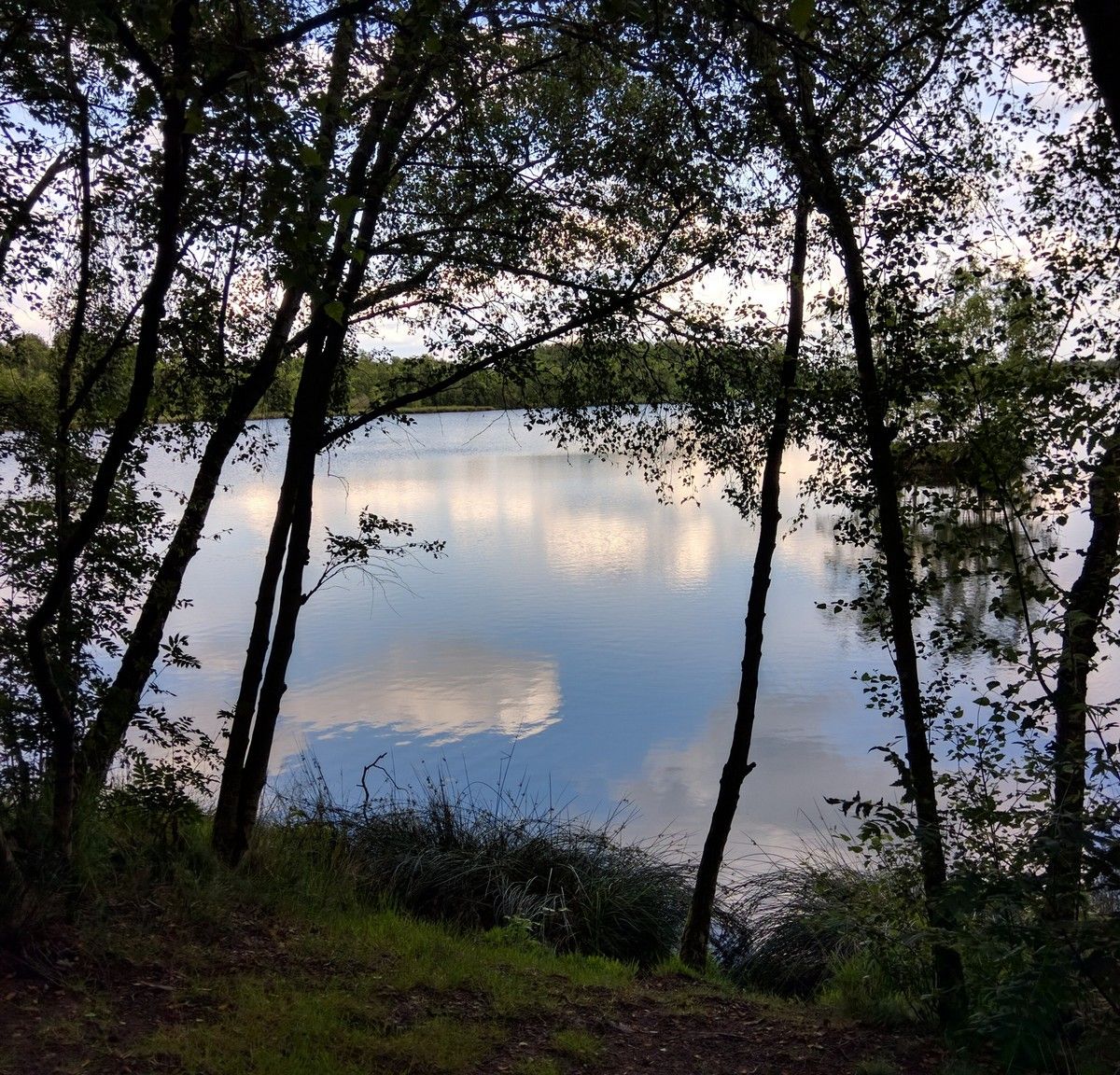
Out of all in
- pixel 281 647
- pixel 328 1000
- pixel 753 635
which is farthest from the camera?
pixel 753 635

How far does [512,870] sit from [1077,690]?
5060mm

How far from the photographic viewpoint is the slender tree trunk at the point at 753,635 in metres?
6.57

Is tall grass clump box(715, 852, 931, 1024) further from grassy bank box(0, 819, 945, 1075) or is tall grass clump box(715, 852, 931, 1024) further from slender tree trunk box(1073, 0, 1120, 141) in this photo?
slender tree trunk box(1073, 0, 1120, 141)

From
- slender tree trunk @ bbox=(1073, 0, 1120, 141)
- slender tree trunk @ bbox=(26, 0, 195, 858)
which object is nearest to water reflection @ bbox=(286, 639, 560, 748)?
slender tree trunk @ bbox=(26, 0, 195, 858)

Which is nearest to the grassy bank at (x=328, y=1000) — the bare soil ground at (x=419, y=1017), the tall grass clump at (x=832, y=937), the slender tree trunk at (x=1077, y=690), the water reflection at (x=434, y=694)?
the bare soil ground at (x=419, y=1017)

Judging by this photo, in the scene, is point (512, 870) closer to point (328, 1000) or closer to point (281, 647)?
point (281, 647)

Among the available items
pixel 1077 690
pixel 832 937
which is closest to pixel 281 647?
pixel 832 937

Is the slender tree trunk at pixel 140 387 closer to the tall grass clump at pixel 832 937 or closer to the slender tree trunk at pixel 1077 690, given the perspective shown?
the slender tree trunk at pixel 1077 690

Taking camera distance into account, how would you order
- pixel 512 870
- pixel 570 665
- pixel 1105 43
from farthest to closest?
pixel 570 665, pixel 512 870, pixel 1105 43

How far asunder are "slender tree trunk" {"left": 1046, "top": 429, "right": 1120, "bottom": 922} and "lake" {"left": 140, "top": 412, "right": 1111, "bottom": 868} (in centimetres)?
142

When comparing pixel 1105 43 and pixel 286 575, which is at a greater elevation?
pixel 1105 43

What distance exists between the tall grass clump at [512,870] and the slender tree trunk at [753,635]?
466 mm

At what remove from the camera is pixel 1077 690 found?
3314mm

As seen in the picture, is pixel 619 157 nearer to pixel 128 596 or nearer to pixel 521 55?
pixel 521 55
